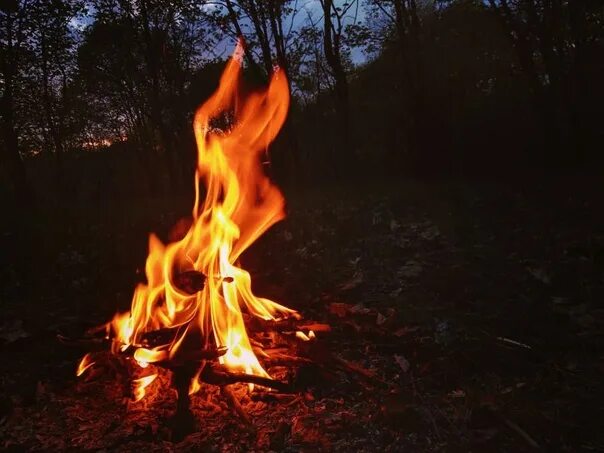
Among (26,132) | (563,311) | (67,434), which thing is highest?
(26,132)

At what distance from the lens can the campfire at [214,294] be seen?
4.11m

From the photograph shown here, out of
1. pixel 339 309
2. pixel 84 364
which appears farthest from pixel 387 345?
pixel 84 364

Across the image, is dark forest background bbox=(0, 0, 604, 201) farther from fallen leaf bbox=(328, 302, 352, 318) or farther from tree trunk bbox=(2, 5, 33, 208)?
fallen leaf bbox=(328, 302, 352, 318)

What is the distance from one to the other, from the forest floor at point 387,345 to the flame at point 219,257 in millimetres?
439

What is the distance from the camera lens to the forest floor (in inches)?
139

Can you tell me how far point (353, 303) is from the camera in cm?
628

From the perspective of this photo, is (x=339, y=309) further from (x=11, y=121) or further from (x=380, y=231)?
(x=11, y=121)

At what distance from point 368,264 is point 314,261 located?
0.94 metres

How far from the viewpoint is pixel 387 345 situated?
4766mm

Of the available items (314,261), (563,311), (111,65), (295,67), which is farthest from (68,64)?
(563,311)

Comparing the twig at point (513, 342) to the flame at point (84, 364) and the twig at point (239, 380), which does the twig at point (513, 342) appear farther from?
the flame at point (84, 364)

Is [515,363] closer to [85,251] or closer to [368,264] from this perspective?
[368,264]

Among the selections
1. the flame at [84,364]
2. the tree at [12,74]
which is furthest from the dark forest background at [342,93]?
the flame at [84,364]

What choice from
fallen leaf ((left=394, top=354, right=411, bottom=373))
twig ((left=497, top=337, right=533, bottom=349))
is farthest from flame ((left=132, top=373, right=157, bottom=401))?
twig ((left=497, top=337, right=533, bottom=349))
